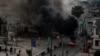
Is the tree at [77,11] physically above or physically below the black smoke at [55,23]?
above

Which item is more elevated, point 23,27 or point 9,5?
point 9,5

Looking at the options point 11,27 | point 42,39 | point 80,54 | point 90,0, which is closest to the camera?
point 80,54

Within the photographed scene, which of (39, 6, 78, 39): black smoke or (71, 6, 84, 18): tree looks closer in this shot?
(39, 6, 78, 39): black smoke

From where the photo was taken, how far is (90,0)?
170125mm

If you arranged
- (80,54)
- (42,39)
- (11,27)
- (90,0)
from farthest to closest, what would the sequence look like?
1. (90,0)
2. (11,27)
3. (42,39)
4. (80,54)

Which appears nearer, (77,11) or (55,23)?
(55,23)

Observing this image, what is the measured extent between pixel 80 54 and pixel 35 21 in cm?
2730

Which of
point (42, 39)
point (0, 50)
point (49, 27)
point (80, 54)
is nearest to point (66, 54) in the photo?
point (80, 54)

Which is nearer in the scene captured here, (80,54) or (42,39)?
(80,54)

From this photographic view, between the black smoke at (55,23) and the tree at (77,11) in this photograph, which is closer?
the black smoke at (55,23)

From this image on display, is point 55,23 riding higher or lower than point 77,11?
lower

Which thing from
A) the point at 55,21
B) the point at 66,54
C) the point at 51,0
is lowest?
the point at 66,54

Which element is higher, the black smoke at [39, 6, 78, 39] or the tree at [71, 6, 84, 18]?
the tree at [71, 6, 84, 18]

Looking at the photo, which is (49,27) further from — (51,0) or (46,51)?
(46,51)
